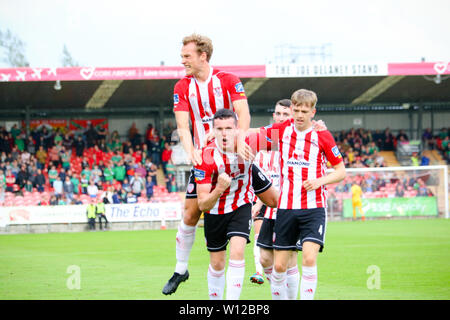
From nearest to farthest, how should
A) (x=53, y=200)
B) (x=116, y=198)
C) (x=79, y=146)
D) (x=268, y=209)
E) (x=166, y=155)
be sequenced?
(x=268, y=209) < (x=53, y=200) < (x=116, y=198) < (x=79, y=146) < (x=166, y=155)

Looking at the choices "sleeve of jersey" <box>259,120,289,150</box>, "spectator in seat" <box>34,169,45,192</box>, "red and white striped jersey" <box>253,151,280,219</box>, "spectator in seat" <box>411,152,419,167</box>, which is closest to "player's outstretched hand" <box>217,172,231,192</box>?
"sleeve of jersey" <box>259,120,289,150</box>

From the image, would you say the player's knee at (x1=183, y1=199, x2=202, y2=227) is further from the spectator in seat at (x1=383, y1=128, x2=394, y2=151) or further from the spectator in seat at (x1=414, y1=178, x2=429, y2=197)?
the spectator in seat at (x1=383, y1=128, x2=394, y2=151)

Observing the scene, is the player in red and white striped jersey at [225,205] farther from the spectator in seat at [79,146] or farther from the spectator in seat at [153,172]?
the spectator in seat at [79,146]

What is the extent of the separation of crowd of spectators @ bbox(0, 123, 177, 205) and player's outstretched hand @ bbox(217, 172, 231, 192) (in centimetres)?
2103

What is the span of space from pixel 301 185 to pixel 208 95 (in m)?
1.51

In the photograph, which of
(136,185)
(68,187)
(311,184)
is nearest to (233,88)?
(311,184)

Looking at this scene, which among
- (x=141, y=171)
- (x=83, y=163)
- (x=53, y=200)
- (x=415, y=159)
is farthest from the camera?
(x=415, y=159)

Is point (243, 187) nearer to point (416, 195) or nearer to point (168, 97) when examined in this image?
point (416, 195)

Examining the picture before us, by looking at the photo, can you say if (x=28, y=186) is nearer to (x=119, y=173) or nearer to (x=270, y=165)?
(x=119, y=173)

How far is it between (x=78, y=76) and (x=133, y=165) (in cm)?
528

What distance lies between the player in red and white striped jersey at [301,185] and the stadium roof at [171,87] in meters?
22.8

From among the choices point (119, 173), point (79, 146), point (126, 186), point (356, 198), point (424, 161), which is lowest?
point (356, 198)

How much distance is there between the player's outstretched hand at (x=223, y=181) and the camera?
636 cm

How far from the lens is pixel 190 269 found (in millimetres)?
11375
